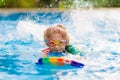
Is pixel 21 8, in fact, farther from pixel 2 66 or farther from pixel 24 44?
pixel 2 66

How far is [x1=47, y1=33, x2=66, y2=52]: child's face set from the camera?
598 cm

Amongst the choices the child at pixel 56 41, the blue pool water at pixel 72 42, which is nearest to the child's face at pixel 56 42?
the child at pixel 56 41

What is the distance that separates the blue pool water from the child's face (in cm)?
38

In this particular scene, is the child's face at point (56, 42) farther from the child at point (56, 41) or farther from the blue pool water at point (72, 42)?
the blue pool water at point (72, 42)

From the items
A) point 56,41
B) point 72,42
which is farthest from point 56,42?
point 72,42

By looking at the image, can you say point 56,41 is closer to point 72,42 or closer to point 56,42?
point 56,42

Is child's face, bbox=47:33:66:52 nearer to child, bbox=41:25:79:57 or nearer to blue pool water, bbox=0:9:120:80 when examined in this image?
child, bbox=41:25:79:57

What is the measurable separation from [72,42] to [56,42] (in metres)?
2.13

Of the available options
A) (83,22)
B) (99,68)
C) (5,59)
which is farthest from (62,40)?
(83,22)

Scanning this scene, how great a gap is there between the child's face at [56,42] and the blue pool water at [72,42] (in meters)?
0.38

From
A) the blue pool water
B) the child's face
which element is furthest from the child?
the blue pool water

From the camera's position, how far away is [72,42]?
8070 mm

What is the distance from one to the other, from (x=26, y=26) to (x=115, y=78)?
5.20m

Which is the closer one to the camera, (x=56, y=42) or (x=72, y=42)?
(x=56, y=42)
